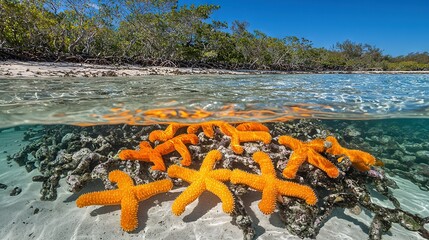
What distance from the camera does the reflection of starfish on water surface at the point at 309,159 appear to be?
3131mm

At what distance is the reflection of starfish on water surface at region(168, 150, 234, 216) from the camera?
8.83ft

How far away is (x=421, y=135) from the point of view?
982 cm

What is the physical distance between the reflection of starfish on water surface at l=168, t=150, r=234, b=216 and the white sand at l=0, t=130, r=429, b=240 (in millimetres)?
480

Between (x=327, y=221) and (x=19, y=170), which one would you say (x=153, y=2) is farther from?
(x=327, y=221)

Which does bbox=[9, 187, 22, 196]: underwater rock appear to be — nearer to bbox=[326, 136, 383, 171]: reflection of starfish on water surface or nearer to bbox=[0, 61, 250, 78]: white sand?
bbox=[326, 136, 383, 171]: reflection of starfish on water surface

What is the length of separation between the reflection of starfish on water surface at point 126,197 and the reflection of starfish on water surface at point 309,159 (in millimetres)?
1524

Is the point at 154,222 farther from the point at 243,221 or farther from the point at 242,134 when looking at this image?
the point at 242,134

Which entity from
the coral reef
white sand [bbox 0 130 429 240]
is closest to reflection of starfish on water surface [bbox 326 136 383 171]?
the coral reef

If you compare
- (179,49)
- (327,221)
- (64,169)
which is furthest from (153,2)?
(327,221)

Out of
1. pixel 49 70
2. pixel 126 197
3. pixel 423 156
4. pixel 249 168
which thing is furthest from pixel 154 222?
pixel 49 70

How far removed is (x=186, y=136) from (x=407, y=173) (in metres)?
4.61

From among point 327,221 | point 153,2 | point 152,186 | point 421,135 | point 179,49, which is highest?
point 153,2

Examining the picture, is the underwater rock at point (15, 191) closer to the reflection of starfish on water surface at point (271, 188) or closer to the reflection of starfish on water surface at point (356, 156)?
the reflection of starfish on water surface at point (271, 188)

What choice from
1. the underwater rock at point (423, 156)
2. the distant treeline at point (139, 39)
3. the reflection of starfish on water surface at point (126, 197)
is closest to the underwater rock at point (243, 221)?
the reflection of starfish on water surface at point (126, 197)
